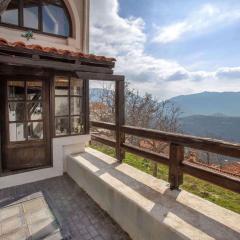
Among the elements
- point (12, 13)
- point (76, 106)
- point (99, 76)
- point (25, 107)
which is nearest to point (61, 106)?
point (76, 106)

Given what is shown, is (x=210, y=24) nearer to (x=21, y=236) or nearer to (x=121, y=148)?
(x=121, y=148)

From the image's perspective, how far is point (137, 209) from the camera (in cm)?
289

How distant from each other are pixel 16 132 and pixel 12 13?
2690mm

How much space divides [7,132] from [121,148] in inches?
98.3

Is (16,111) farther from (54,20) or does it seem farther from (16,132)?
(54,20)

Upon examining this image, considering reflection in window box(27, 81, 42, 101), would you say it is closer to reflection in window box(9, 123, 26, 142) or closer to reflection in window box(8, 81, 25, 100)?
reflection in window box(8, 81, 25, 100)

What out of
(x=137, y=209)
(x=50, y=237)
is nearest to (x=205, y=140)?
(x=137, y=209)

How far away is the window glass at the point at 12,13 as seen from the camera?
5049mm

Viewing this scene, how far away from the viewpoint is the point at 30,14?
17.6 ft

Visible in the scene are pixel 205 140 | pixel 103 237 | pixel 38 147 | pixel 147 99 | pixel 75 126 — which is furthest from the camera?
pixel 147 99

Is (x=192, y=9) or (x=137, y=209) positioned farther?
(x=192, y=9)

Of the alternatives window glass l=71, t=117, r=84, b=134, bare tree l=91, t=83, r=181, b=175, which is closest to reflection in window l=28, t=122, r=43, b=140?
window glass l=71, t=117, r=84, b=134

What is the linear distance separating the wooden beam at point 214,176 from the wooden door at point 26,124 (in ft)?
11.5

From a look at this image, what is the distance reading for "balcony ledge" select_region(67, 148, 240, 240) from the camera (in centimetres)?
233
